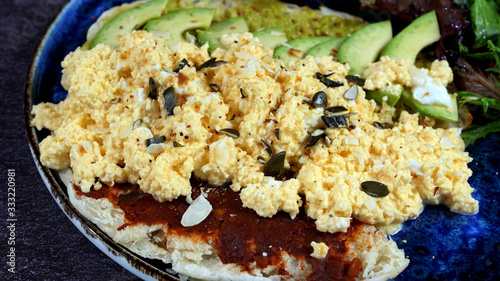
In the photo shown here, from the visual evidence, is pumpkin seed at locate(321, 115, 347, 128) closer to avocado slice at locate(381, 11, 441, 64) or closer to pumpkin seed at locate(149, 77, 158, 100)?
avocado slice at locate(381, 11, 441, 64)

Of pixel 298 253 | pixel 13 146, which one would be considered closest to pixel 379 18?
pixel 298 253

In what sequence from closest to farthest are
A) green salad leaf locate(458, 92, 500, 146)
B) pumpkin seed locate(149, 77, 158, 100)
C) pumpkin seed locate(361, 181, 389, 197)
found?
1. pumpkin seed locate(361, 181, 389, 197)
2. pumpkin seed locate(149, 77, 158, 100)
3. green salad leaf locate(458, 92, 500, 146)

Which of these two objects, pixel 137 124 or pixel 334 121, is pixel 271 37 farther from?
pixel 137 124

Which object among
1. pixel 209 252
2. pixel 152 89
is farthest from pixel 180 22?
pixel 209 252

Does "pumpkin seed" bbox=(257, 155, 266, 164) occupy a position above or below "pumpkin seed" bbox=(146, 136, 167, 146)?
below

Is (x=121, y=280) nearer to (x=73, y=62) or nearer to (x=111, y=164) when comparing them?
(x=111, y=164)

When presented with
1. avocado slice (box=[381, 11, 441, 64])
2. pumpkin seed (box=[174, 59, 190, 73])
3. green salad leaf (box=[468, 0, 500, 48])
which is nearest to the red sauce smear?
pumpkin seed (box=[174, 59, 190, 73])

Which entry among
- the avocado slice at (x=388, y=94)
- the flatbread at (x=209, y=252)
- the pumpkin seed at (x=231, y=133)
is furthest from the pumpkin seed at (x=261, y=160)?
the avocado slice at (x=388, y=94)
